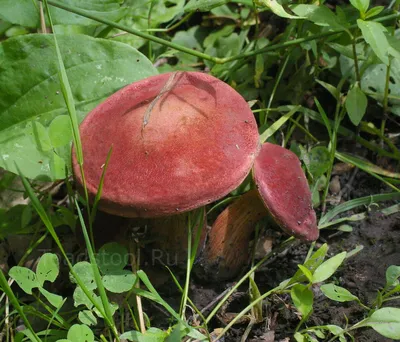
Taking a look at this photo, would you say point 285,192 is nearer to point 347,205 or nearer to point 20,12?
point 347,205

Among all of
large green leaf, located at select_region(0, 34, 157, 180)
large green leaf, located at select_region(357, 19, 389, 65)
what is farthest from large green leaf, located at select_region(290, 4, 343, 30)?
large green leaf, located at select_region(0, 34, 157, 180)

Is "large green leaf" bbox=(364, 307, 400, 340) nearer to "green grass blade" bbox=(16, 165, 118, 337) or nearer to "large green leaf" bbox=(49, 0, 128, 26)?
"green grass blade" bbox=(16, 165, 118, 337)

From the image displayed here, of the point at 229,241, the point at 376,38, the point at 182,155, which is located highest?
the point at 376,38

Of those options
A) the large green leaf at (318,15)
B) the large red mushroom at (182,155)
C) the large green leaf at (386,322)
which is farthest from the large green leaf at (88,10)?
the large green leaf at (386,322)

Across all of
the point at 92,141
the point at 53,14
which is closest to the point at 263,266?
the point at 92,141

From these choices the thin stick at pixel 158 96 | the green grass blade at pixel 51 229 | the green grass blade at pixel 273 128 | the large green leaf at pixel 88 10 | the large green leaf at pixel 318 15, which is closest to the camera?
the green grass blade at pixel 51 229

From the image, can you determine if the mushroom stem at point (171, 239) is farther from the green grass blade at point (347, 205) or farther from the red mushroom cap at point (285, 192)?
the green grass blade at point (347, 205)

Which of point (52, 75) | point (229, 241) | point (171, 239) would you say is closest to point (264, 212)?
point (229, 241)

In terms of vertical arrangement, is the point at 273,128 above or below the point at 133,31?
below
